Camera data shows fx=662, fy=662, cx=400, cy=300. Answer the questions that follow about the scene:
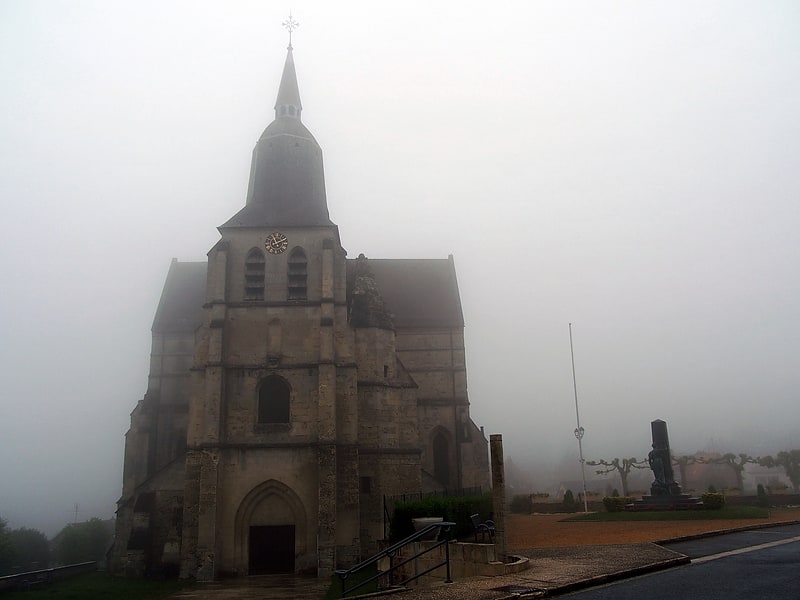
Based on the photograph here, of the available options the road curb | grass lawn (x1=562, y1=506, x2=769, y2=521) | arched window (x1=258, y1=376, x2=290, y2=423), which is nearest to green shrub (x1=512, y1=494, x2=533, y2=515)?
grass lawn (x1=562, y1=506, x2=769, y2=521)

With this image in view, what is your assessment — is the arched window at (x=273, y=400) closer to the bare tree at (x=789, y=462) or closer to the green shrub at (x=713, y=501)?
the green shrub at (x=713, y=501)

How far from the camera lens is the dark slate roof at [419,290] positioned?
3634 centimetres

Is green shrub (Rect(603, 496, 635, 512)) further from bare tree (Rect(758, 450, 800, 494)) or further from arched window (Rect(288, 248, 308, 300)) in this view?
bare tree (Rect(758, 450, 800, 494))

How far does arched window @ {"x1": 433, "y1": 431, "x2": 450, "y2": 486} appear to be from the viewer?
109ft

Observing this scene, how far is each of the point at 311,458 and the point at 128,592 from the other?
7.75 metres

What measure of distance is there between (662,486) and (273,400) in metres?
18.3

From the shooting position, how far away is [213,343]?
88.4ft

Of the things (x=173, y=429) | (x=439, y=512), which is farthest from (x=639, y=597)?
(x=173, y=429)

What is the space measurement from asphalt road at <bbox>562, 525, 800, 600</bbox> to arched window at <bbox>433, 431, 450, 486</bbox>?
17.5 m

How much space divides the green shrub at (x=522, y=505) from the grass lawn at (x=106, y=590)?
861 inches

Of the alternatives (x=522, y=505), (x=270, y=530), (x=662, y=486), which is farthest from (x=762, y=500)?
(x=270, y=530)

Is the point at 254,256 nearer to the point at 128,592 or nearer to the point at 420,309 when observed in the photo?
the point at 420,309

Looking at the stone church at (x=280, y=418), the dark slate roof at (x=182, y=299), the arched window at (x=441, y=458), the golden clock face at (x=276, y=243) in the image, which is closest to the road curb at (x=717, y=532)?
the stone church at (x=280, y=418)

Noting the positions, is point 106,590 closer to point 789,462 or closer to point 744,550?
point 744,550
